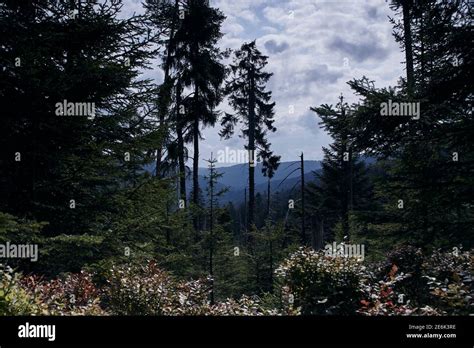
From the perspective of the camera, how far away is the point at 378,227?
1256cm

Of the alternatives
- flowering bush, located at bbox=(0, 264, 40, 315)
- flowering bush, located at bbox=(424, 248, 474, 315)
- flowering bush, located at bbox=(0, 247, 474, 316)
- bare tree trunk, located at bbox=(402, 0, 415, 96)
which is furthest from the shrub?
bare tree trunk, located at bbox=(402, 0, 415, 96)

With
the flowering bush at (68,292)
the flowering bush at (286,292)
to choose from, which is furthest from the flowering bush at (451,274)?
the flowering bush at (68,292)

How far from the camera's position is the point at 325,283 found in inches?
320

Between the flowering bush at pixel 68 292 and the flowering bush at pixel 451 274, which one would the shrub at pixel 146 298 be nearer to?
the flowering bush at pixel 68 292

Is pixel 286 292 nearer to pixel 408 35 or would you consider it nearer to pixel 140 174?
pixel 140 174

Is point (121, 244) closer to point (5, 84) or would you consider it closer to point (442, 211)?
point (5, 84)

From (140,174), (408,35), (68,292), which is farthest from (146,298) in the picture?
(408,35)

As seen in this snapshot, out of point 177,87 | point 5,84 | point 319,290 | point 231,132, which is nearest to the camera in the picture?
point 319,290

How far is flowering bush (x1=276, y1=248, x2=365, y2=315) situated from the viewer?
7.86 metres

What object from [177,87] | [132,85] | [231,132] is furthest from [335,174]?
[132,85]

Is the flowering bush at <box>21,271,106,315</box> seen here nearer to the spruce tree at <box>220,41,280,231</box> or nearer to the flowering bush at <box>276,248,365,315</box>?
the flowering bush at <box>276,248,365,315</box>

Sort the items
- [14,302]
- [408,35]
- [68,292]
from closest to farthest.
Result: [14,302] → [68,292] → [408,35]

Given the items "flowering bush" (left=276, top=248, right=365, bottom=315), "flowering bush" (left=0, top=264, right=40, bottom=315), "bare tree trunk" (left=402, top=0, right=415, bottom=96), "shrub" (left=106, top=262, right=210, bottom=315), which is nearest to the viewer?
"flowering bush" (left=0, top=264, right=40, bottom=315)

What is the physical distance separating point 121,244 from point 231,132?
1801 cm
